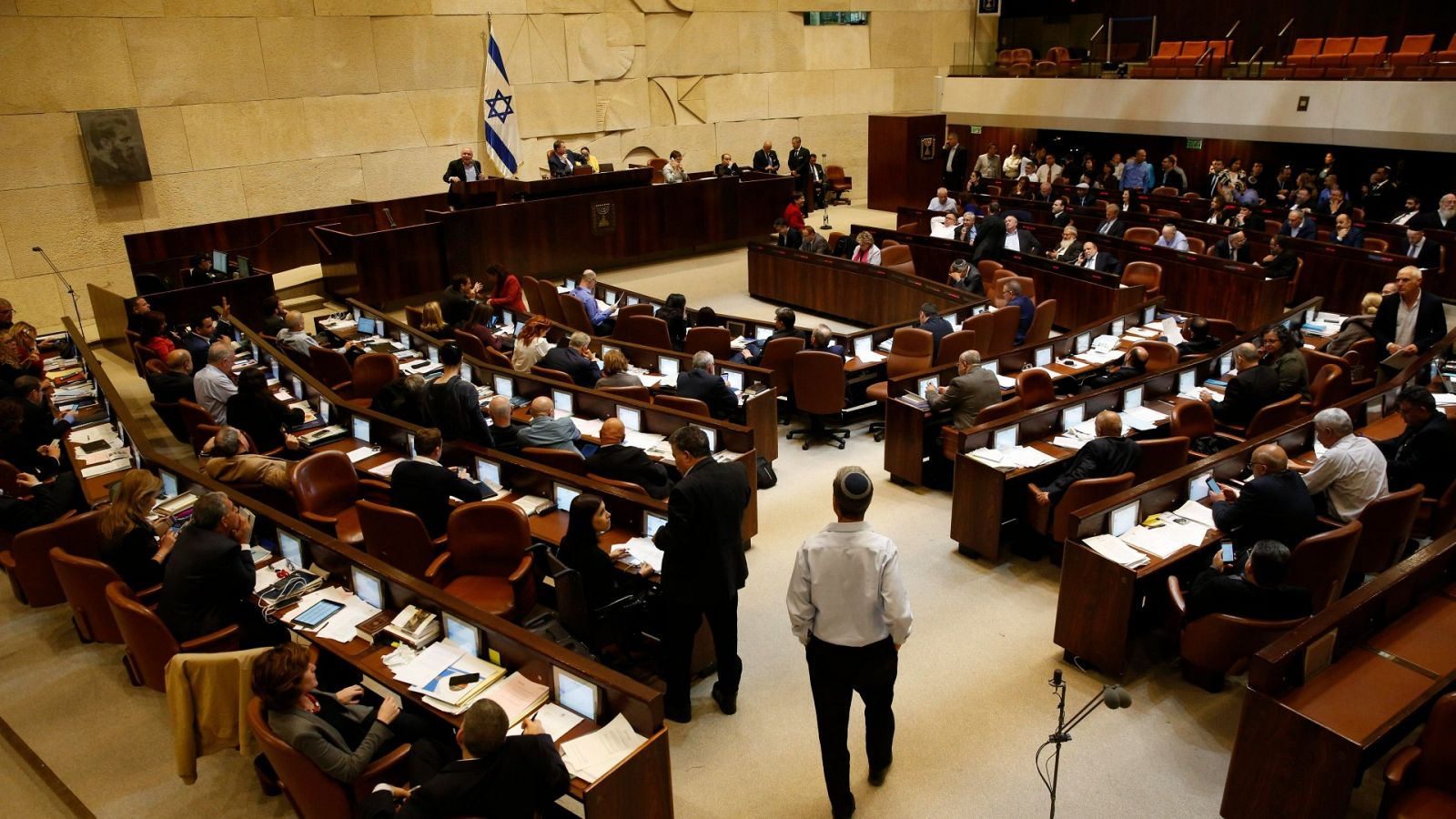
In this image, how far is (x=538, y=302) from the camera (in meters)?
11.8

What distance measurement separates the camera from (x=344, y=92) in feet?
47.4

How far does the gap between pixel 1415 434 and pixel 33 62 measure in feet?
49.6

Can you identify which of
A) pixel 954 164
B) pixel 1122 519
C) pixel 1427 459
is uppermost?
pixel 954 164

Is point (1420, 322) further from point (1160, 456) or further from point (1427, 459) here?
point (1160, 456)

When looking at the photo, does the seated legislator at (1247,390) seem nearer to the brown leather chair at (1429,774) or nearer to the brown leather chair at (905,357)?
the brown leather chair at (905,357)

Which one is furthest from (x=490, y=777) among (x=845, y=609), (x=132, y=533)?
(x=132, y=533)

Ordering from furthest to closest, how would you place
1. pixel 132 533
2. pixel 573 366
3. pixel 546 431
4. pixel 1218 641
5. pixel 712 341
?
pixel 712 341, pixel 573 366, pixel 546 431, pixel 132 533, pixel 1218 641

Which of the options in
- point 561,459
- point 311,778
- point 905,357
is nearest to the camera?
point 311,778

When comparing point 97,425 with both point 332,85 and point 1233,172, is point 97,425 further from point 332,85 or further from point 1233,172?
point 1233,172

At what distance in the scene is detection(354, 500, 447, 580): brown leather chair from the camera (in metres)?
5.25

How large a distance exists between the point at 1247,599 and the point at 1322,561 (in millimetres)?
749

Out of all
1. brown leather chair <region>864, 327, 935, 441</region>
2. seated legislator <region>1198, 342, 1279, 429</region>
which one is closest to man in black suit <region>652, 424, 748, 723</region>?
brown leather chair <region>864, 327, 935, 441</region>

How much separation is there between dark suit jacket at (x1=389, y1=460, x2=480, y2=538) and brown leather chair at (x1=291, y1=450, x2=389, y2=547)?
1.57ft

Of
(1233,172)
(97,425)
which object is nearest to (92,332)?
(97,425)
